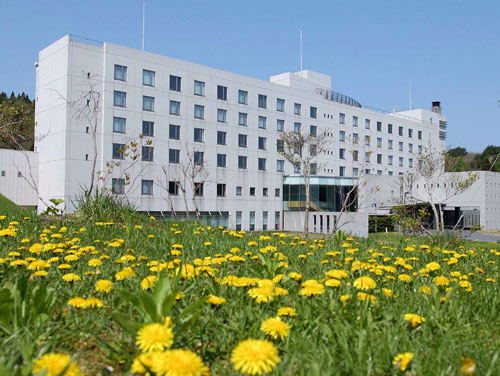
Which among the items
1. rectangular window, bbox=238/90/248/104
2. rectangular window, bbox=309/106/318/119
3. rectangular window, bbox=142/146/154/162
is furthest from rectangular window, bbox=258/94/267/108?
rectangular window, bbox=142/146/154/162

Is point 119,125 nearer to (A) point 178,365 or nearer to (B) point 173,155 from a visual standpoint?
(B) point 173,155

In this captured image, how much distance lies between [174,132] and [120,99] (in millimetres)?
4908

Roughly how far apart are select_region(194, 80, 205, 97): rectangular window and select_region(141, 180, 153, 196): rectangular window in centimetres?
842

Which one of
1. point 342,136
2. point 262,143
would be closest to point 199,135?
point 262,143

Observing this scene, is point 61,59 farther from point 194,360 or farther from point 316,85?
point 194,360

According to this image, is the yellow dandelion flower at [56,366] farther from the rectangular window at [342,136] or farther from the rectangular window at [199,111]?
the rectangular window at [342,136]

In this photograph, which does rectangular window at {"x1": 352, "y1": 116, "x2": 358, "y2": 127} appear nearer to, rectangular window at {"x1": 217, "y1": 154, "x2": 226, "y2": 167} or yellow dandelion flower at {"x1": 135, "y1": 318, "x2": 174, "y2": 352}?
rectangular window at {"x1": 217, "y1": 154, "x2": 226, "y2": 167}

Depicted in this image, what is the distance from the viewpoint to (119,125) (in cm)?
3278

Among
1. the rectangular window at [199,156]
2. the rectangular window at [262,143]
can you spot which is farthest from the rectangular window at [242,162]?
the rectangular window at [199,156]

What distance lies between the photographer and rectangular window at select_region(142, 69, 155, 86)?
34250mm

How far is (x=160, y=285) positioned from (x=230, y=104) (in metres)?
37.8

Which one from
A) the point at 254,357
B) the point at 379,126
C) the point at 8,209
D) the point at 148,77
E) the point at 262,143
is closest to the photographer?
the point at 254,357

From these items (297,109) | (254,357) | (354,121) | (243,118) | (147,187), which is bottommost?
(254,357)

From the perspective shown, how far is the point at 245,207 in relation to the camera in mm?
40062
